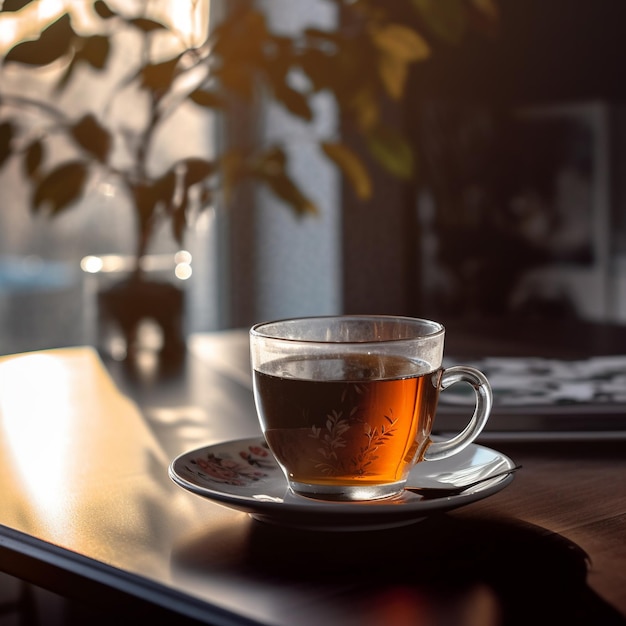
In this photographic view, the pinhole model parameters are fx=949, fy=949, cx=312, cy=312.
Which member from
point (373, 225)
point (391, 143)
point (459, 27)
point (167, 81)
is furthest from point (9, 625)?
point (373, 225)

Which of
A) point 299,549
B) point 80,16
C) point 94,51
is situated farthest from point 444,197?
point 299,549

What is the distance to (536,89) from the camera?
8.48 feet

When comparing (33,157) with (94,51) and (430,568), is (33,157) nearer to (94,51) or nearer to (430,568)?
(94,51)

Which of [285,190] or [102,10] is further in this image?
[285,190]

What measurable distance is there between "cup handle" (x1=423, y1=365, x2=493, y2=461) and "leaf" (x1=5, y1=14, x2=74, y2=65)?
2.69 ft

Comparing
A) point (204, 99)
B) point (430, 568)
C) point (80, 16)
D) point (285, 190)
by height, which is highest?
point (80, 16)

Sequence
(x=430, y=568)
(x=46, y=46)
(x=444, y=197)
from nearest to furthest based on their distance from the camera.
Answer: (x=430, y=568), (x=46, y=46), (x=444, y=197)

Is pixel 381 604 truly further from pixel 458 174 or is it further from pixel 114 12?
pixel 458 174

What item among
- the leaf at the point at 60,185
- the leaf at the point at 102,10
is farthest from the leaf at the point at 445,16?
the leaf at the point at 60,185

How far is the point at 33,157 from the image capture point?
1359 mm

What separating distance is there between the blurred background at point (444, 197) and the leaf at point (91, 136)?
1.13 metres

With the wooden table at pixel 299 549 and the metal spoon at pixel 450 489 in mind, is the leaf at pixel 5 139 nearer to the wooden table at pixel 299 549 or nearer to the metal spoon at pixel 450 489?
the wooden table at pixel 299 549

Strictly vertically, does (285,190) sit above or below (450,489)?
above

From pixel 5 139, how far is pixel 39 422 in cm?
64
